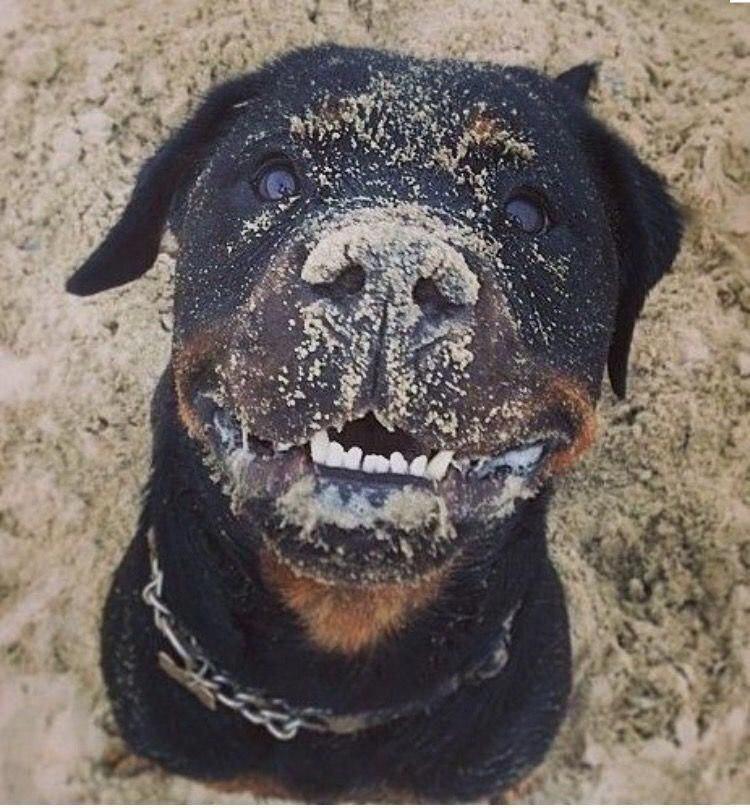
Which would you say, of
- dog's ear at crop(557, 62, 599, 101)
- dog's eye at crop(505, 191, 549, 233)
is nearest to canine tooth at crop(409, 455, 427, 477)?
dog's eye at crop(505, 191, 549, 233)

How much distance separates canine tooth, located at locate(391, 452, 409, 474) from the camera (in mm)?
1658

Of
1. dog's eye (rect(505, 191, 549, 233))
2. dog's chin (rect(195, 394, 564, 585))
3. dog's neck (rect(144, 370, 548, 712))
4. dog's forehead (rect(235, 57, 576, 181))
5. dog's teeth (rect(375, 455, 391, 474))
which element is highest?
dog's forehead (rect(235, 57, 576, 181))

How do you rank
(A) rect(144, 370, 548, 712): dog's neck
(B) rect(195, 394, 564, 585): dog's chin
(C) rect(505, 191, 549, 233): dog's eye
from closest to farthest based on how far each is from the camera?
(B) rect(195, 394, 564, 585): dog's chin → (C) rect(505, 191, 549, 233): dog's eye → (A) rect(144, 370, 548, 712): dog's neck

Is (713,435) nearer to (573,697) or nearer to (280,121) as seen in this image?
(573,697)

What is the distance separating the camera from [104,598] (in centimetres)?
197

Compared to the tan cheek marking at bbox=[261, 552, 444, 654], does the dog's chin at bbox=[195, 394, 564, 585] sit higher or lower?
higher

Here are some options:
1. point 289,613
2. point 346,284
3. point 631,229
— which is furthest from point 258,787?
point 631,229

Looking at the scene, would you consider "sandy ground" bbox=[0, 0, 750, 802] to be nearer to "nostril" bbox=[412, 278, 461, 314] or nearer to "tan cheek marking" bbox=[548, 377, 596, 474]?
"tan cheek marking" bbox=[548, 377, 596, 474]

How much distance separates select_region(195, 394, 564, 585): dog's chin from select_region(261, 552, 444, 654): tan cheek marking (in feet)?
0.25

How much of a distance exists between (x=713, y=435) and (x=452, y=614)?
0.45 metres

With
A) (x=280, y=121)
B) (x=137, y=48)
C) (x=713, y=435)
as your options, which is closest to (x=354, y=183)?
(x=280, y=121)

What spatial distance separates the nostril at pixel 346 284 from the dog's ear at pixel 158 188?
17.0 inches

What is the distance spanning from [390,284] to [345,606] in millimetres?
479

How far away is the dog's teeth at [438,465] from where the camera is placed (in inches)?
65.5
